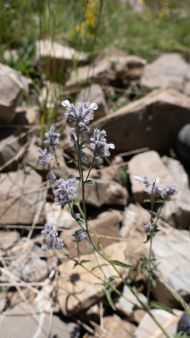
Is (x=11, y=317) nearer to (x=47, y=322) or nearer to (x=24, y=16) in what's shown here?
(x=47, y=322)

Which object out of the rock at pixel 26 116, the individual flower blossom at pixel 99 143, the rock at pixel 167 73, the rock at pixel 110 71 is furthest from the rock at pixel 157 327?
the rock at pixel 167 73

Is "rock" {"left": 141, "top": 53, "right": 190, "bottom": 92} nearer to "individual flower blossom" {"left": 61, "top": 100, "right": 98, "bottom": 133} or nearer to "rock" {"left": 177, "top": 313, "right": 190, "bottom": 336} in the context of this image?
"rock" {"left": 177, "top": 313, "right": 190, "bottom": 336}

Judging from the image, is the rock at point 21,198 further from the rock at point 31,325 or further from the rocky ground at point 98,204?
the rock at point 31,325

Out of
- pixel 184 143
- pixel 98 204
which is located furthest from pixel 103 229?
pixel 184 143

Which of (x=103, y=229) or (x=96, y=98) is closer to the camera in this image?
(x=103, y=229)

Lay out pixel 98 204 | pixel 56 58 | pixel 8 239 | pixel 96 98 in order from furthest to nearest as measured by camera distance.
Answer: pixel 56 58, pixel 96 98, pixel 98 204, pixel 8 239

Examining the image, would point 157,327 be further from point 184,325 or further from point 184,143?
point 184,143

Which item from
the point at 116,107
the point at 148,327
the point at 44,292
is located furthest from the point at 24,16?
the point at 148,327
